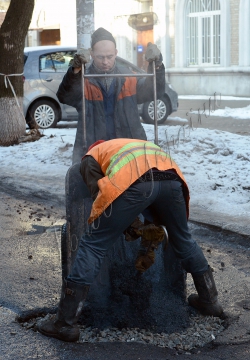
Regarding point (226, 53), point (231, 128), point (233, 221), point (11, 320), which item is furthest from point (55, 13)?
point (11, 320)

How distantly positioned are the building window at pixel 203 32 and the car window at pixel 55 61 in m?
11.0

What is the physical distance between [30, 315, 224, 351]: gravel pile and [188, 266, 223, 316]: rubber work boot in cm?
10

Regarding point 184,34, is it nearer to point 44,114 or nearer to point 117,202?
point 44,114

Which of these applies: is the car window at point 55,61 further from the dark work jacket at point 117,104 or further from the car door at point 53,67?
the dark work jacket at point 117,104

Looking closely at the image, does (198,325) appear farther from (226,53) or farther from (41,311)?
(226,53)

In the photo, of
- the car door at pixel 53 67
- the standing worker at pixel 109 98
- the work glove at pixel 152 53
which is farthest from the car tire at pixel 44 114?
the work glove at pixel 152 53

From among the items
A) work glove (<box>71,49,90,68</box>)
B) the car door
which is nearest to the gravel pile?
work glove (<box>71,49,90,68</box>)

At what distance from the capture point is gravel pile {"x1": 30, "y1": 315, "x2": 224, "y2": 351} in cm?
342

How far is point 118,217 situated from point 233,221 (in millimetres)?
2846

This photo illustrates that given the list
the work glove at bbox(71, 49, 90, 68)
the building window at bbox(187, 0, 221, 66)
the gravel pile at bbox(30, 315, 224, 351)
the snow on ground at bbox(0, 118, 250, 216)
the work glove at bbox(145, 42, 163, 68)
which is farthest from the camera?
the building window at bbox(187, 0, 221, 66)

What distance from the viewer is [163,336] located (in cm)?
351

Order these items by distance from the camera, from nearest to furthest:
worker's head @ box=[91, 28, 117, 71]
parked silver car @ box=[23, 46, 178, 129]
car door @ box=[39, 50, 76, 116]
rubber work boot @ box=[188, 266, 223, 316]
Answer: rubber work boot @ box=[188, 266, 223, 316] < worker's head @ box=[91, 28, 117, 71] < parked silver car @ box=[23, 46, 178, 129] < car door @ box=[39, 50, 76, 116]

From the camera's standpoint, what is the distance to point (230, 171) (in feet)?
25.5

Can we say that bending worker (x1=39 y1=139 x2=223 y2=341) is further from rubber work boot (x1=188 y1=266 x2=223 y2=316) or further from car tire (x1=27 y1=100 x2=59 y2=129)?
car tire (x1=27 y1=100 x2=59 y2=129)
